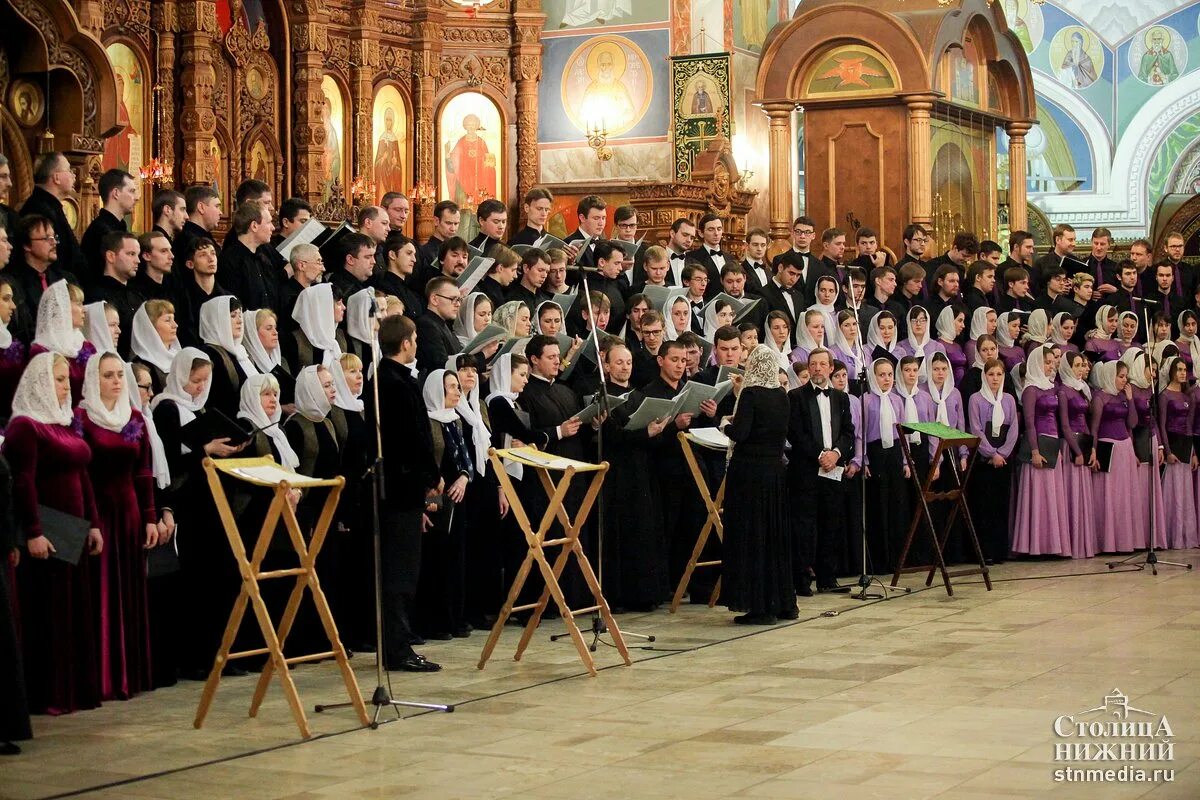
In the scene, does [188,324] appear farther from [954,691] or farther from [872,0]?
[872,0]

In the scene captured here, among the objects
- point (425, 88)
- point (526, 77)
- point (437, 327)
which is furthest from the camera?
point (526, 77)

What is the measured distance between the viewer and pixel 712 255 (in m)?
13.6

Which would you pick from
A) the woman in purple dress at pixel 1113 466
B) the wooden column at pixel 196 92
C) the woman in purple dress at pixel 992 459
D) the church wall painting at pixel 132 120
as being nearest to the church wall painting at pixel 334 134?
the wooden column at pixel 196 92

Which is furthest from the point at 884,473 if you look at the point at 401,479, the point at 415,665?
the point at 401,479

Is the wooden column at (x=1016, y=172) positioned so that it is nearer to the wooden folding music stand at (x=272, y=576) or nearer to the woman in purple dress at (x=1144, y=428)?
the woman in purple dress at (x=1144, y=428)

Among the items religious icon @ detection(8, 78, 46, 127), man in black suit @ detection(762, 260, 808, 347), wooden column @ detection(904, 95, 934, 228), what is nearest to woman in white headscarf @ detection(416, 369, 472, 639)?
man in black suit @ detection(762, 260, 808, 347)

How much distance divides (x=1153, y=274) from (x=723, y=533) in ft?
23.3

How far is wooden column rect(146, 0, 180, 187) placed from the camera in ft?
55.9

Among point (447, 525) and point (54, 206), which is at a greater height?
point (54, 206)

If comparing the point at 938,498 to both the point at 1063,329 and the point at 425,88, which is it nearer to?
the point at 1063,329

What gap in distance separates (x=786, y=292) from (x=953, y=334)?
1.36 m

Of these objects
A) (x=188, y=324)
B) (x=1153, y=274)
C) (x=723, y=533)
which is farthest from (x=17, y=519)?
(x=1153, y=274)

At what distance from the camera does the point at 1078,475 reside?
13477 millimetres

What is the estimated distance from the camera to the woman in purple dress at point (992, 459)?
13.1 metres
